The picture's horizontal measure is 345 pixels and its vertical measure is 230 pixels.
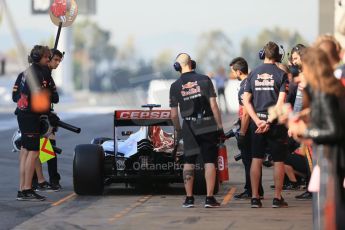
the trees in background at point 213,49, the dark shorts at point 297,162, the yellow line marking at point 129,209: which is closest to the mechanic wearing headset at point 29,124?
the yellow line marking at point 129,209

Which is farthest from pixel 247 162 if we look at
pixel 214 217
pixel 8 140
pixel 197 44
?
pixel 197 44

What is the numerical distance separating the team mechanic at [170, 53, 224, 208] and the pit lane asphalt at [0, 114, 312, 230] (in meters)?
0.47

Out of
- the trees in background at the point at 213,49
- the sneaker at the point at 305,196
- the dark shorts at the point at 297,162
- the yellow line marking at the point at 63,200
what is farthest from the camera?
the trees in background at the point at 213,49

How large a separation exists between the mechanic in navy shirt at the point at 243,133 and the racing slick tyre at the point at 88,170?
5.42ft

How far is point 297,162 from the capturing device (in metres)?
14.1

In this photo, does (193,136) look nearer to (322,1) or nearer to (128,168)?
(128,168)

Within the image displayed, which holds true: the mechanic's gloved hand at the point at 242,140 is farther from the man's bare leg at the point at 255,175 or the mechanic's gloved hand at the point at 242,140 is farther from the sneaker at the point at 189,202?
the sneaker at the point at 189,202

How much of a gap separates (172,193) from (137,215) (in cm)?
227

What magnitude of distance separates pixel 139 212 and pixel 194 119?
50.2 inches

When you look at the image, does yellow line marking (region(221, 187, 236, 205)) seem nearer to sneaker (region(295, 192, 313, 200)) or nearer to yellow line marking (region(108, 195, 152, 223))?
sneaker (region(295, 192, 313, 200))

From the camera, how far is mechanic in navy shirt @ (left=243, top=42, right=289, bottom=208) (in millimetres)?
12359

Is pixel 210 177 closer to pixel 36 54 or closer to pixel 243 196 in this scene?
pixel 243 196

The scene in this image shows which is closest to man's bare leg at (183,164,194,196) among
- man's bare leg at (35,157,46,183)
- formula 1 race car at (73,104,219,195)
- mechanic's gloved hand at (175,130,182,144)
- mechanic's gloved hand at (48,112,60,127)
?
mechanic's gloved hand at (175,130,182,144)

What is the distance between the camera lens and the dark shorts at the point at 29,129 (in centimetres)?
1319
